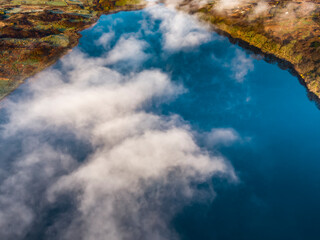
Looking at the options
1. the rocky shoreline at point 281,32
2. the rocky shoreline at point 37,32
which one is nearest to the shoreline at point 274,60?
the rocky shoreline at point 281,32

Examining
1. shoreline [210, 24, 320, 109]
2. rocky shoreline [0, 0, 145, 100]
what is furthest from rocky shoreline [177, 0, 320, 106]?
rocky shoreline [0, 0, 145, 100]

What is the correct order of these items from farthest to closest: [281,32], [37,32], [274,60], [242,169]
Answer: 1. [37,32]
2. [281,32]
3. [274,60]
4. [242,169]

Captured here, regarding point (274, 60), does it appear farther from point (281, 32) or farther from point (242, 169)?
point (242, 169)

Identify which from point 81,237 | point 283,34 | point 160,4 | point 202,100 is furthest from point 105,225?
point 160,4

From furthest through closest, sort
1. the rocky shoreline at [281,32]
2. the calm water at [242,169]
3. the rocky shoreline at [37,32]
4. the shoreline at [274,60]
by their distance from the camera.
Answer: the rocky shoreline at [281,32], the rocky shoreline at [37,32], the shoreline at [274,60], the calm water at [242,169]

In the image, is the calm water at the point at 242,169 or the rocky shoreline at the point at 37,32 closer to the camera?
the calm water at the point at 242,169

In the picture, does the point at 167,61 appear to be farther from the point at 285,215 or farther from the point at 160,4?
the point at 160,4

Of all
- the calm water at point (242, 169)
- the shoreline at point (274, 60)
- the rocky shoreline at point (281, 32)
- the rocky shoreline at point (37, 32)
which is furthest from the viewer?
the rocky shoreline at point (281, 32)

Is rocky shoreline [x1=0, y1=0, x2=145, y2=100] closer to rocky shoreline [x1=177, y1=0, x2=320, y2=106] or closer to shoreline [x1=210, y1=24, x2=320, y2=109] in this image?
rocky shoreline [x1=177, y1=0, x2=320, y2=106]

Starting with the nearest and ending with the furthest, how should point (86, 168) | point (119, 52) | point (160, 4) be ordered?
point (86, 168) < point (119, 52) < point (160, 4)

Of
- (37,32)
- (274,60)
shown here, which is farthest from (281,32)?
(37,32)

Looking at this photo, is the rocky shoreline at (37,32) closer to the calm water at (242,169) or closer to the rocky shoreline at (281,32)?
the calm water at (242,169)
